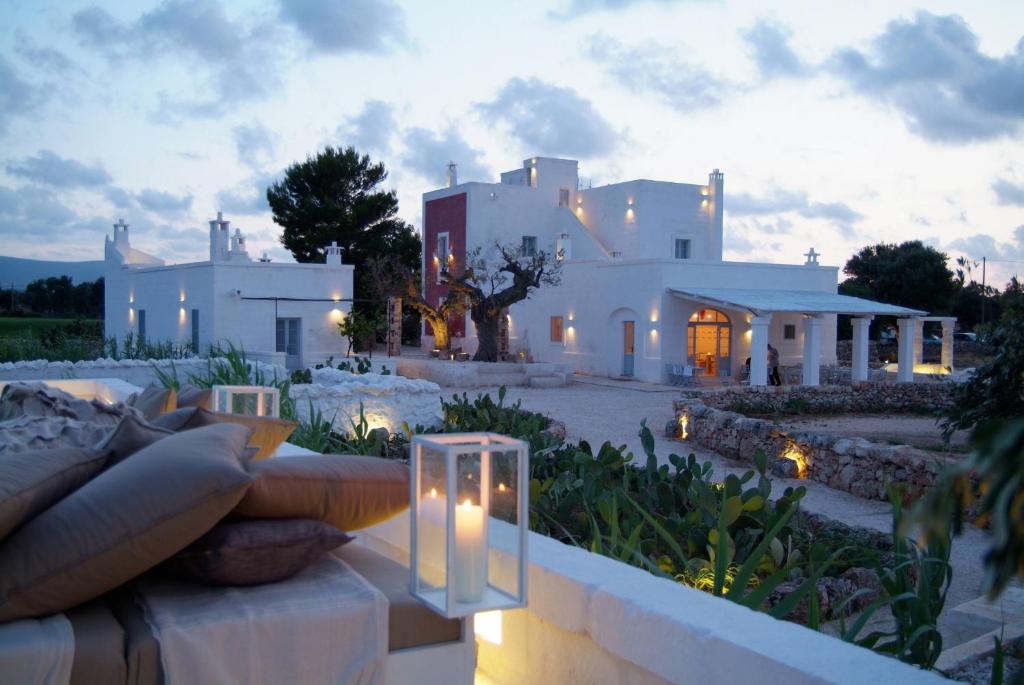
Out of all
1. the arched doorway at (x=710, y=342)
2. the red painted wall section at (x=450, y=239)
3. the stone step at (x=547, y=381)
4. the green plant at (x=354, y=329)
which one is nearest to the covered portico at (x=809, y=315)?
the arched doorway at (x=710, y=342)

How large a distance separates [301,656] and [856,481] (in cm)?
974

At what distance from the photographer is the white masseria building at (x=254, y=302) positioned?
22.5 meters

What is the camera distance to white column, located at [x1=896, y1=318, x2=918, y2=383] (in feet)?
75.6

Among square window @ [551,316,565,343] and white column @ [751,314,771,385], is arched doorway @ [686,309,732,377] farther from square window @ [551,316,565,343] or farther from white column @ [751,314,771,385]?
square window @ [551,316,565,343]

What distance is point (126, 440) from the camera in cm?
258

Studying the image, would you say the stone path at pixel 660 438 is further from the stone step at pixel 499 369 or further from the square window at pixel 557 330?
the square window at pixel 557 330

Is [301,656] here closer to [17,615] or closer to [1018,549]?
[17,615]

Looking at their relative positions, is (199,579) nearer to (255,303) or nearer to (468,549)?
(468,549)

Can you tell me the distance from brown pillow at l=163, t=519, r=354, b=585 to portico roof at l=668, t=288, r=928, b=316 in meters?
19.8

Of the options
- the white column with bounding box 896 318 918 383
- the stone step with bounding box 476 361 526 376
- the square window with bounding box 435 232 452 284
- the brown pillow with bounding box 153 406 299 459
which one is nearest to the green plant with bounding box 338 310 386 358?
the stone step with bounding box 476 361 526 376

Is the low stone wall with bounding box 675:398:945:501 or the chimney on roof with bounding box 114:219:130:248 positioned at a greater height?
the chimney on roof with bounding box 114:219:130:248

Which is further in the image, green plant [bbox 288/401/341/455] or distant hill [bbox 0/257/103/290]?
distant hill [bbox 0/257/103/290]

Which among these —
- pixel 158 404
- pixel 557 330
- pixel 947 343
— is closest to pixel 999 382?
pixel 158 404

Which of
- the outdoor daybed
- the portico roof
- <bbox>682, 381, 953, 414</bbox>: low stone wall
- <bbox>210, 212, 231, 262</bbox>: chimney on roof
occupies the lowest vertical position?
<bbox>682, 381, 953, 414</bbox>: low stone wall
